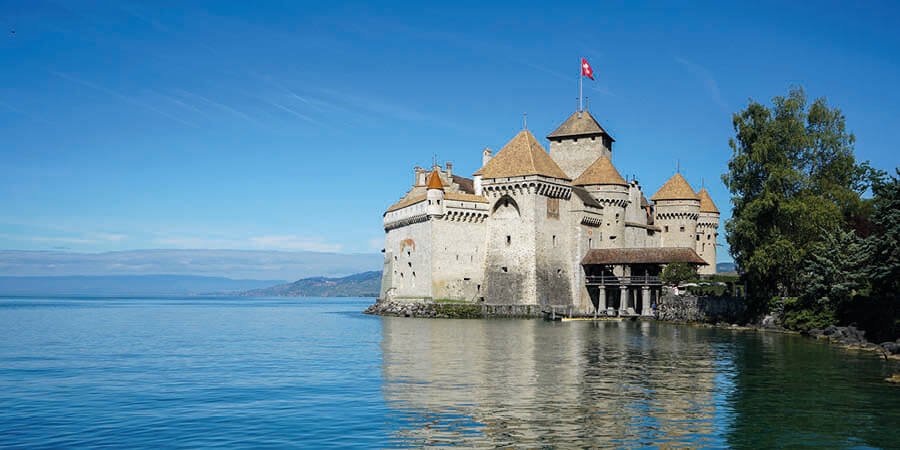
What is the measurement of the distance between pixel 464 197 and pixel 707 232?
30.0m

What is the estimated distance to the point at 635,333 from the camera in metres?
44.6

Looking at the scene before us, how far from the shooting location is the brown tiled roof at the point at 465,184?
66.8 m

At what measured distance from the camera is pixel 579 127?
73.1 meters

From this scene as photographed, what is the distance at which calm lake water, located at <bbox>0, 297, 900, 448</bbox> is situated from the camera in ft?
52.1

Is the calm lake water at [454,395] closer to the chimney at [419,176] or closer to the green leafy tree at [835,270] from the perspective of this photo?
the green leafy tree at [835,270]

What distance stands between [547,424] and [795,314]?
32.4 metres

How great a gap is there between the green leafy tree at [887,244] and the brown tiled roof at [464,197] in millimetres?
31716

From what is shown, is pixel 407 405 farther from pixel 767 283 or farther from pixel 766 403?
pixel 767 283

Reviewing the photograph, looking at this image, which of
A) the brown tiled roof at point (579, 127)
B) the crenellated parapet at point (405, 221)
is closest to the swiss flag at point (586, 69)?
the brown tiled roof at point (579, 127)

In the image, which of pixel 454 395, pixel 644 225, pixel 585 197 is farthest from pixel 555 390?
pixel 644 225

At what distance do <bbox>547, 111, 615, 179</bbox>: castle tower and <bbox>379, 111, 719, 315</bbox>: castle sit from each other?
367 cm

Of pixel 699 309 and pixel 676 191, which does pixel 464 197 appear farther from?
pixel 676 191

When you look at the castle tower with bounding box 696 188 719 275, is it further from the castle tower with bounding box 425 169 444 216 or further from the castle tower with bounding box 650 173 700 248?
the castle tower with bounding box 425 169 444 216

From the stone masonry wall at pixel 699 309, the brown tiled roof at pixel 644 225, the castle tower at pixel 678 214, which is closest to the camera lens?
the stone masonry wall at pixel 699 309
